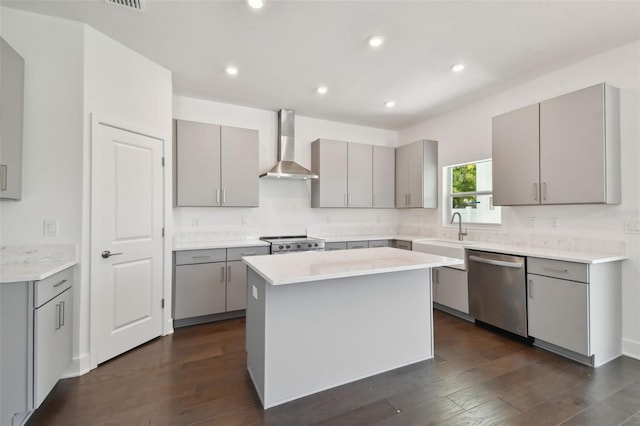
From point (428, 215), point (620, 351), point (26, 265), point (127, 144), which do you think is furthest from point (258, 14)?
point (620, 351)

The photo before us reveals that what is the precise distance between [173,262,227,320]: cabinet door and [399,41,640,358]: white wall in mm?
3551

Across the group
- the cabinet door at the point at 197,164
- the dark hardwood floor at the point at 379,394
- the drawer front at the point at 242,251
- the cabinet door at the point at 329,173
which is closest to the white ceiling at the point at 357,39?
the cabinet door at the point at 197,164

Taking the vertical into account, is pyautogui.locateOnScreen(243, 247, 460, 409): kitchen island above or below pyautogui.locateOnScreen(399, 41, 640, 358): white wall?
below

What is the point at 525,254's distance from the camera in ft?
9.15

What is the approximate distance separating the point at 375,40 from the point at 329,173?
220cm

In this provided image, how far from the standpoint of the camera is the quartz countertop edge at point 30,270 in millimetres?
1692

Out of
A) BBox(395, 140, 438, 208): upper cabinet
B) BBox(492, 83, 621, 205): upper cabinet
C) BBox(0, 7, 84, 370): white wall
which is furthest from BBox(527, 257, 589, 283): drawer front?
BBox(0, 7, 84, 370): white wall

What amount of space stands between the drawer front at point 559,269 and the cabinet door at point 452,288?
76 centimetres

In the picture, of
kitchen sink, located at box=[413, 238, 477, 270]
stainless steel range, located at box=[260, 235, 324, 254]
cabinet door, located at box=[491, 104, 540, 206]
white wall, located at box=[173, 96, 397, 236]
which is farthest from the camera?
white wall, located at box=[173, 96, 397, 236]

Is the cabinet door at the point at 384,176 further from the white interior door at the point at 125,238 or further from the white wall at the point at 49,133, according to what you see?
the white wall at the point at 49,133

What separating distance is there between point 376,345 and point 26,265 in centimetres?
264

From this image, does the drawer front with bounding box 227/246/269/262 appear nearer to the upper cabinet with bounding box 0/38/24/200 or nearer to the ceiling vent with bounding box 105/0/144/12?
the upper cabinet with bounding box 0/38/24/200

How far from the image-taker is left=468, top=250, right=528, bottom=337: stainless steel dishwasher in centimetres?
284

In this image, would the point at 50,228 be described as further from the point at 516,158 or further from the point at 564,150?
the point at 564,150
